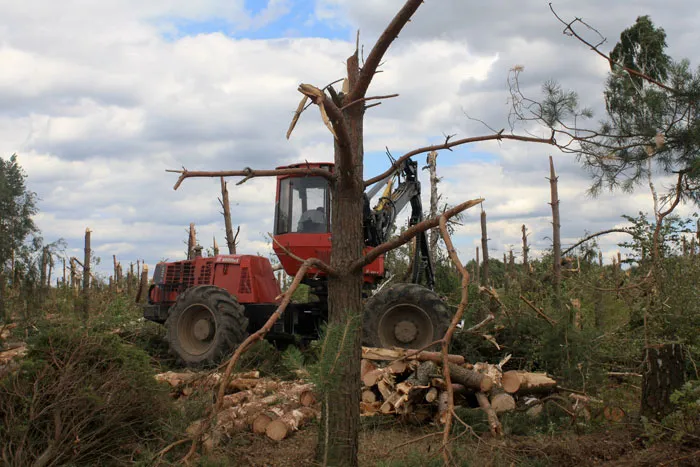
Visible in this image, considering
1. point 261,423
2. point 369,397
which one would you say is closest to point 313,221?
point 369,397

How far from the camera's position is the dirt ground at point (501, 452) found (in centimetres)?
473

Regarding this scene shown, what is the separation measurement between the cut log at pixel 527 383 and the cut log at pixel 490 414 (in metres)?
0.32

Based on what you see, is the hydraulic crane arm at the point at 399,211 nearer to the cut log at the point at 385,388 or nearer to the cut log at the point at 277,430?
the cut log at the point at 385,388

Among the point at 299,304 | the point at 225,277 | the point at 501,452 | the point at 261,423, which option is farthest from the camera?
the point at 225,277

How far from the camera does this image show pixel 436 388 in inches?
297

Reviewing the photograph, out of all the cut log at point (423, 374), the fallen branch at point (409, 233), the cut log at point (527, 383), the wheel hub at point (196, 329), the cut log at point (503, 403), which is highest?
the fallen branch at point (409, 233)

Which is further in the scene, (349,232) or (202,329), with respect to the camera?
(202,329)

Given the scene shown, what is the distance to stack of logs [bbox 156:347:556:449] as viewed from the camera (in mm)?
7105

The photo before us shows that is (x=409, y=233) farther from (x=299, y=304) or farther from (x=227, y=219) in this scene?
(x=227, y=219)

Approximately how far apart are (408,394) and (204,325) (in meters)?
4.17

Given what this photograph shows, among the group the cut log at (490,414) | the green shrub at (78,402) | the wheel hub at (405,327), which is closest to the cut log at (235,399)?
the green shrub at (78,402)

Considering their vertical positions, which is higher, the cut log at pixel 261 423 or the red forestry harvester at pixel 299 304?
the red forestry harvester at pixel 299 304

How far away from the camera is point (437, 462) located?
506 centimetres

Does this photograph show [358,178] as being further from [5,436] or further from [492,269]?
[492,269]
